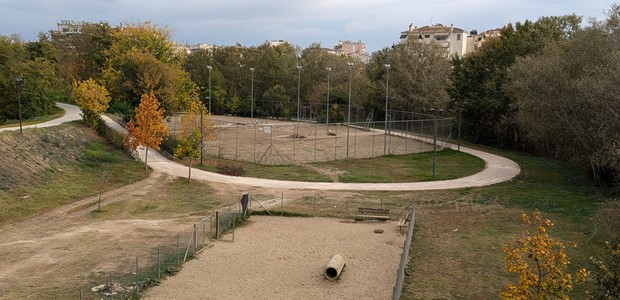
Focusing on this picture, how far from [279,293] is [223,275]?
2.67m

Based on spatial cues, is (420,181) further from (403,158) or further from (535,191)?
(403,158)

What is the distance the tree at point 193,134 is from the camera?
127 feet

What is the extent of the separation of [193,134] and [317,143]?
2175 cm

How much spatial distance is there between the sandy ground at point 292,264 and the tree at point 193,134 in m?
13.0

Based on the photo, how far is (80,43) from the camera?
296 feet

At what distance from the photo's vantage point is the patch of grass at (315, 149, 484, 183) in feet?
132

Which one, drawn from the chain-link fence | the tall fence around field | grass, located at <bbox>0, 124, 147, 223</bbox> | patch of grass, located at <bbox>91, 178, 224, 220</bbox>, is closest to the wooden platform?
the chain-link fence

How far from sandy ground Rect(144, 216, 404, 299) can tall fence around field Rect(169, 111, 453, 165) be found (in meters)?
17.6

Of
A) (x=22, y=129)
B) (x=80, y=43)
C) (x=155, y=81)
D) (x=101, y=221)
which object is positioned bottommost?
(x=101, y=221)

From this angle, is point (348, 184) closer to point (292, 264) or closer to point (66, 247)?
point (292, 264)

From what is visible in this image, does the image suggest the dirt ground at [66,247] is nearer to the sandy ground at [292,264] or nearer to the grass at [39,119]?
the sandy ground at [292,264]

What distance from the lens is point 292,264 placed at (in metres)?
21.0

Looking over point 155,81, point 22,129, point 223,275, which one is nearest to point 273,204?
point 223,275

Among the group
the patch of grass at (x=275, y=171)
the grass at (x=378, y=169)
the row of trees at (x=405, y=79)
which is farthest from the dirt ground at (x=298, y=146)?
the row of trees at (x=405, y=79)
